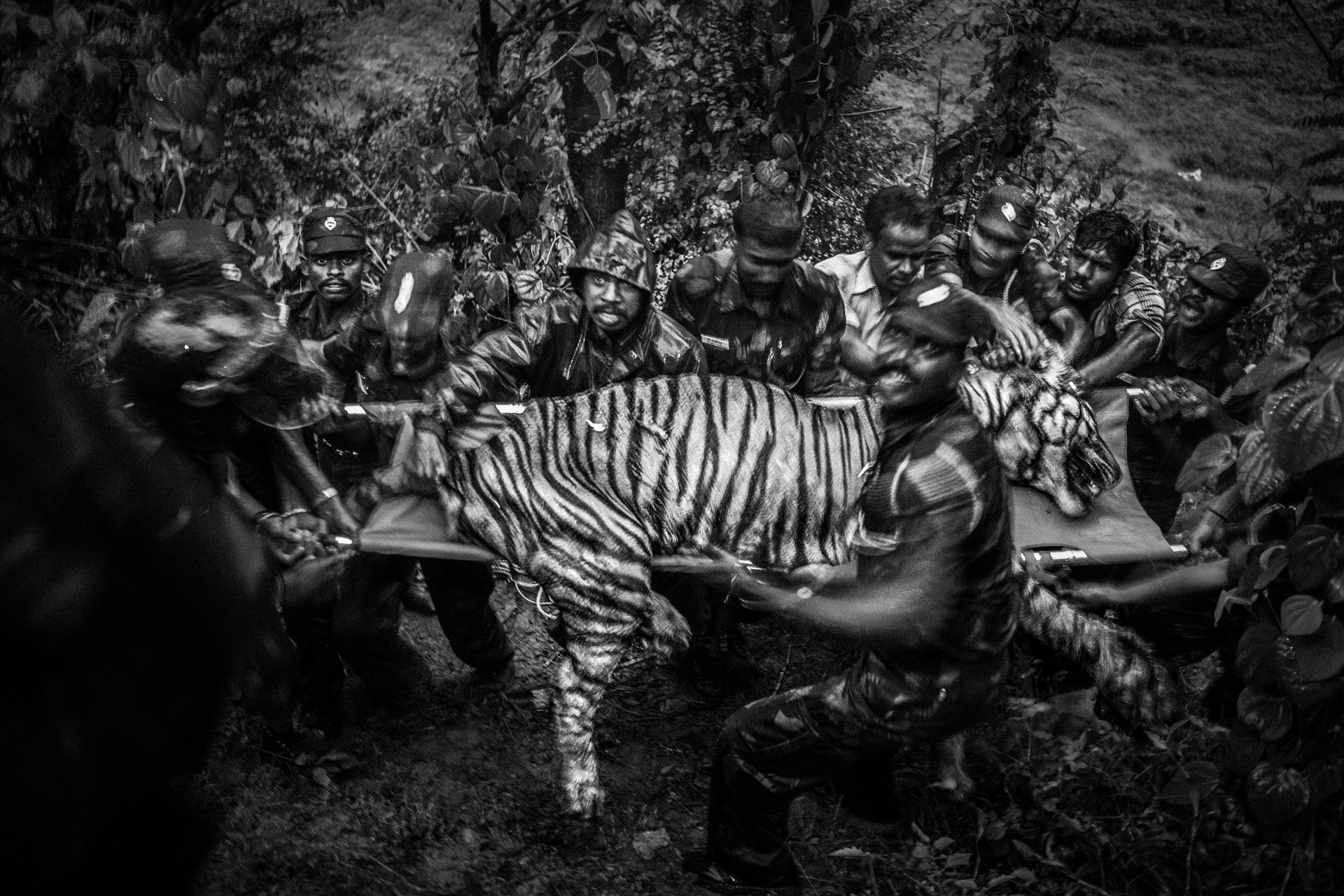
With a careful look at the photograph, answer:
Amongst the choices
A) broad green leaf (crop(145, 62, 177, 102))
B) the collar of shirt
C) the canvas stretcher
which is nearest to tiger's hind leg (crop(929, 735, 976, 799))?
the canvas stretcher

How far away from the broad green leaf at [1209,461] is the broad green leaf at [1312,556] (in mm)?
346

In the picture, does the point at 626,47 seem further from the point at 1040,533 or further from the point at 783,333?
the point at 1040,533

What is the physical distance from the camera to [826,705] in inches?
127

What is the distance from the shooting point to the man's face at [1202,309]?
538 centimetres

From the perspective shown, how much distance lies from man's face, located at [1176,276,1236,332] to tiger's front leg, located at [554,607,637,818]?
332 centimetres

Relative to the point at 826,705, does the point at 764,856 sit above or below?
below

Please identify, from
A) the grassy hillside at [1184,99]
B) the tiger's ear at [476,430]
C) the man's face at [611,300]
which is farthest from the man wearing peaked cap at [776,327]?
the grassy hillside at [1184,99]

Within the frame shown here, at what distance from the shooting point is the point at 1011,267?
590cm

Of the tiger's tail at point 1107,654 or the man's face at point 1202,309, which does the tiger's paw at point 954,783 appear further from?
the man's face at point 1202,309

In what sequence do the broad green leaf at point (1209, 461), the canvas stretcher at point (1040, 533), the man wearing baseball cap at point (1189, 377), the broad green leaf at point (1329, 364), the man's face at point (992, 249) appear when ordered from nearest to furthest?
the broad green leaf at point (1329, 364), the broad green leaf at point (1209, 461), the canvas stretcher at point (1040, 533), the man wearing baseball cap at point (1189, 377), the man's face at point (992, 249)

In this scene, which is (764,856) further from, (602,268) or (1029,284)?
(1029,284)

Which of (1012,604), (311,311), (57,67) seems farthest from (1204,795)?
(57,67)

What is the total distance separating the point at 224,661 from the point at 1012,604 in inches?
90.1

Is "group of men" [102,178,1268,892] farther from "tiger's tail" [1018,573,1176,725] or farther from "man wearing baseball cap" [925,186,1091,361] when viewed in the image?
"tiger's tail" [1018,573,1176,725]
